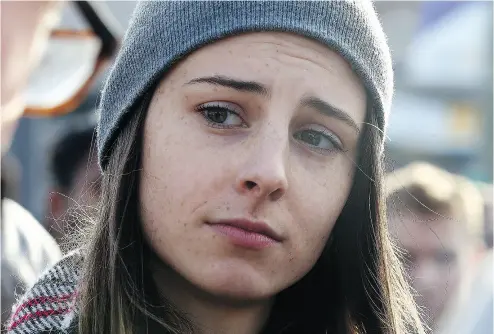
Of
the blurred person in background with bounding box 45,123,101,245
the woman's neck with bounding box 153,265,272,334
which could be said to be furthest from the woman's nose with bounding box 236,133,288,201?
the blurred person in background with bounding box 45,123,101,245

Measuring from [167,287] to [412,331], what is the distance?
0.71m

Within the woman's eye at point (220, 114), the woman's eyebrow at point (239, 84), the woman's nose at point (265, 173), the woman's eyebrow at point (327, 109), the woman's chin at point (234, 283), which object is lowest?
the woman's chin at point (234, 283)

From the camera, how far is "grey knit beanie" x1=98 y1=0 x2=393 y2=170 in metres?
1.60

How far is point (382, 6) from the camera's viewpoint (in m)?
5.94

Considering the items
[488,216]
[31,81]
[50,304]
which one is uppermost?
[488,216]

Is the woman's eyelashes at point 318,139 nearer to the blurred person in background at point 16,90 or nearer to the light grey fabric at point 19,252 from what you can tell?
the blurred person in background at point 16,90

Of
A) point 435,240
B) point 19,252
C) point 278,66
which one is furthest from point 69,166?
point 278,66

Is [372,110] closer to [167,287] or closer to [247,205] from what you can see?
[247,205]

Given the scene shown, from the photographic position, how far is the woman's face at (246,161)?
4.83 ft

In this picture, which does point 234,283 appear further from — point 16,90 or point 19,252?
point 19,252

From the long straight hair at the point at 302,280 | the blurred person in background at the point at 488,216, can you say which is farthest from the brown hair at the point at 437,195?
the long straight hair at the point at 302,280

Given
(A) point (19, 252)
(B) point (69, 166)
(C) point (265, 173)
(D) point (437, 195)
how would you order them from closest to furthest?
(C) point (265, 173) < (A) point (19, 252) < (D) point (437, 195) < (B) point (69, 166)

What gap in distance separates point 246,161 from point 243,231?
0.45 feet

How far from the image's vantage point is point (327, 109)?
1590 mm
